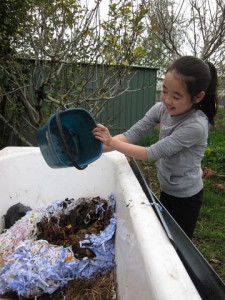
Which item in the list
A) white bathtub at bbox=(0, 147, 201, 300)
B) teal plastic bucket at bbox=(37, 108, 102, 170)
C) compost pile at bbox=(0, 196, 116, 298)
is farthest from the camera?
teal plastic bucket at bbox=(37, 108, 102, 170)

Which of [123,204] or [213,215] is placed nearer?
[123,204]

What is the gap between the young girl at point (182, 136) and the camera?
1287 millimetres

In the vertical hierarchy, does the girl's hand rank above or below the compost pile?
above

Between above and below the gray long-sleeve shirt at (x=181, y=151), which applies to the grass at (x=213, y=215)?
below

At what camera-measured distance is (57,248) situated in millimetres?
1351

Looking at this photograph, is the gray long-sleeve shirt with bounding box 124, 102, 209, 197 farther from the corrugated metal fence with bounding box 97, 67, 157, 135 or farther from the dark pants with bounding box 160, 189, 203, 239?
the corrugated metal fence with bounding box 97, 67, 157, 135

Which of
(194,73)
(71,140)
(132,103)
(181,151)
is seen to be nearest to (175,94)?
(194,73)

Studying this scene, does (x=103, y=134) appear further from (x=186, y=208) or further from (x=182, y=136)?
(x=186, y=208)

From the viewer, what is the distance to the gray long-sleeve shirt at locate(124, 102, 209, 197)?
133 cm

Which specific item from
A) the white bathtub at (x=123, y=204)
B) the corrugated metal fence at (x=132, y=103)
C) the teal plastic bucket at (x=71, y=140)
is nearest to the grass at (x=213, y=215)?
the white bathtub at (x=123, y=204)

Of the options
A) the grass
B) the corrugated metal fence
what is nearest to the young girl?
the grass

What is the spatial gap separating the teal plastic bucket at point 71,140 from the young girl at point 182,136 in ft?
0.45

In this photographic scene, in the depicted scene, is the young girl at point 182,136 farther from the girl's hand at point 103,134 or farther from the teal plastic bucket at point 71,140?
the teal plastic bucket at point 71,140

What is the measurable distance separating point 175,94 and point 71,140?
0.70m
